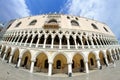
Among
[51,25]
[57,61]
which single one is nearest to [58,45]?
[57,61]

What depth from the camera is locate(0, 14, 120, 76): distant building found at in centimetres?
3725

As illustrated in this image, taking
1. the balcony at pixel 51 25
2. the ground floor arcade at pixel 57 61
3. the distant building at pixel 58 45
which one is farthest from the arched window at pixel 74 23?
the ground floor arcade at pixel 57 61

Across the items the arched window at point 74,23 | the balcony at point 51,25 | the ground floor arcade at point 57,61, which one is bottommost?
the ground floor arcade at point 57,61

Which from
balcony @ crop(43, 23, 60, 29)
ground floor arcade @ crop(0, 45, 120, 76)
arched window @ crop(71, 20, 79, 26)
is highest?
arched window @ crop(71, 20, 79, 26)

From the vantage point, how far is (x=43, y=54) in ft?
130

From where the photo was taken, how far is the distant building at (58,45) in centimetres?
3725

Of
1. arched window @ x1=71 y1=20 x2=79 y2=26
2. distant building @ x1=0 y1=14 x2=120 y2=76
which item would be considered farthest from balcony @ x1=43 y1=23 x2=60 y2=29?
arched window @ x1=71 y1=20 x2=79 y2=26

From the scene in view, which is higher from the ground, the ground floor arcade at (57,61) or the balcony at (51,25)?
the balcony at (51,25)

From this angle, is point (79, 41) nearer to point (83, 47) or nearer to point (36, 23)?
point (83, 47)

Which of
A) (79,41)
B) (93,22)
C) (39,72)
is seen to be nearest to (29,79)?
(39,72)

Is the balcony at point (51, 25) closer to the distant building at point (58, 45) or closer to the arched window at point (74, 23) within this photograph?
the distant building at point (58, 45)

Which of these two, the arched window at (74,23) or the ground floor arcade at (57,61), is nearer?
the ground floor arcade at (57,61)

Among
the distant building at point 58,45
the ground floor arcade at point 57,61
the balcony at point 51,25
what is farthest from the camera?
the balcony at point 51,25

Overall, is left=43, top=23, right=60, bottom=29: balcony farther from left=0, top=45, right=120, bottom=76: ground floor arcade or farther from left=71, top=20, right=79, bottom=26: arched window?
left=0, top=45, right=120, bottom=76: ground floor arcade
